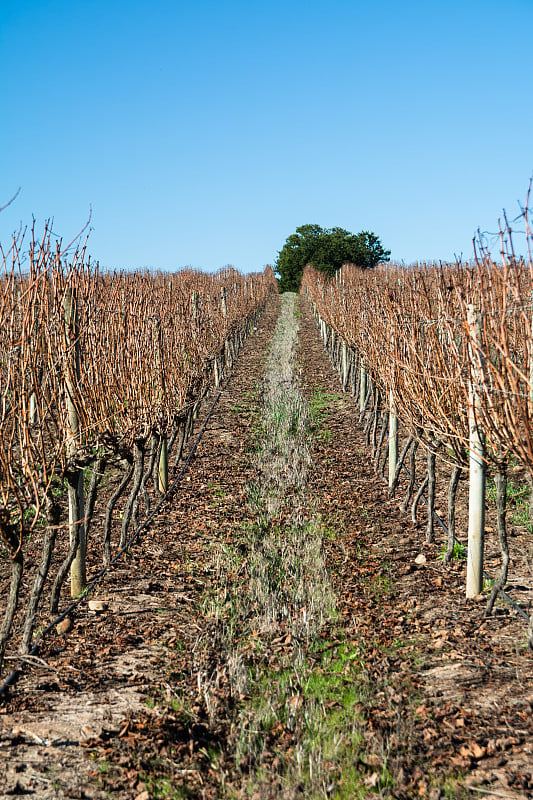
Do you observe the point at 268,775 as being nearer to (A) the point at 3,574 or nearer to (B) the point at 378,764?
(B) the point at 378,764

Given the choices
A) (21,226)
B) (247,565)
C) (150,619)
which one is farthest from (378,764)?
(21,226)

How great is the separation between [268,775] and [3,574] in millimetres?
3743

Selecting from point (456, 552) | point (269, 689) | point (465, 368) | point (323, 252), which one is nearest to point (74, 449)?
point (269, 689)

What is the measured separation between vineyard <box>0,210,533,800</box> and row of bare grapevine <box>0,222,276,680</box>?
28 millimetres

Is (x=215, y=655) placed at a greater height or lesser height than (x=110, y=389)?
lesser

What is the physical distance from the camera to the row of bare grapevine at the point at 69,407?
432cm

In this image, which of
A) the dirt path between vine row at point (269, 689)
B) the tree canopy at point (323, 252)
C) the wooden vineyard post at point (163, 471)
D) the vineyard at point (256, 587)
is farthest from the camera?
the tree canopy at point (323, 252)

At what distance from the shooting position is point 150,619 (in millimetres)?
5414

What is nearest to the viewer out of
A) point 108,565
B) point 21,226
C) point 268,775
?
point 268,775

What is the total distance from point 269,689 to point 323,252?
54.0m

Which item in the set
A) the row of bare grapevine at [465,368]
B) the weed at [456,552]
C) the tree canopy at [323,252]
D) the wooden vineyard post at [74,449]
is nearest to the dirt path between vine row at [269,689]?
the weed at [456,552]

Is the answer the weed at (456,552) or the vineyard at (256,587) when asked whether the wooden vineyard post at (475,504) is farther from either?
the weed at (456,552)

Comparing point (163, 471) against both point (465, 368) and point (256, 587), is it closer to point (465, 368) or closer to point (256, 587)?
point (256, 587)

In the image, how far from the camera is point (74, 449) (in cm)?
539
